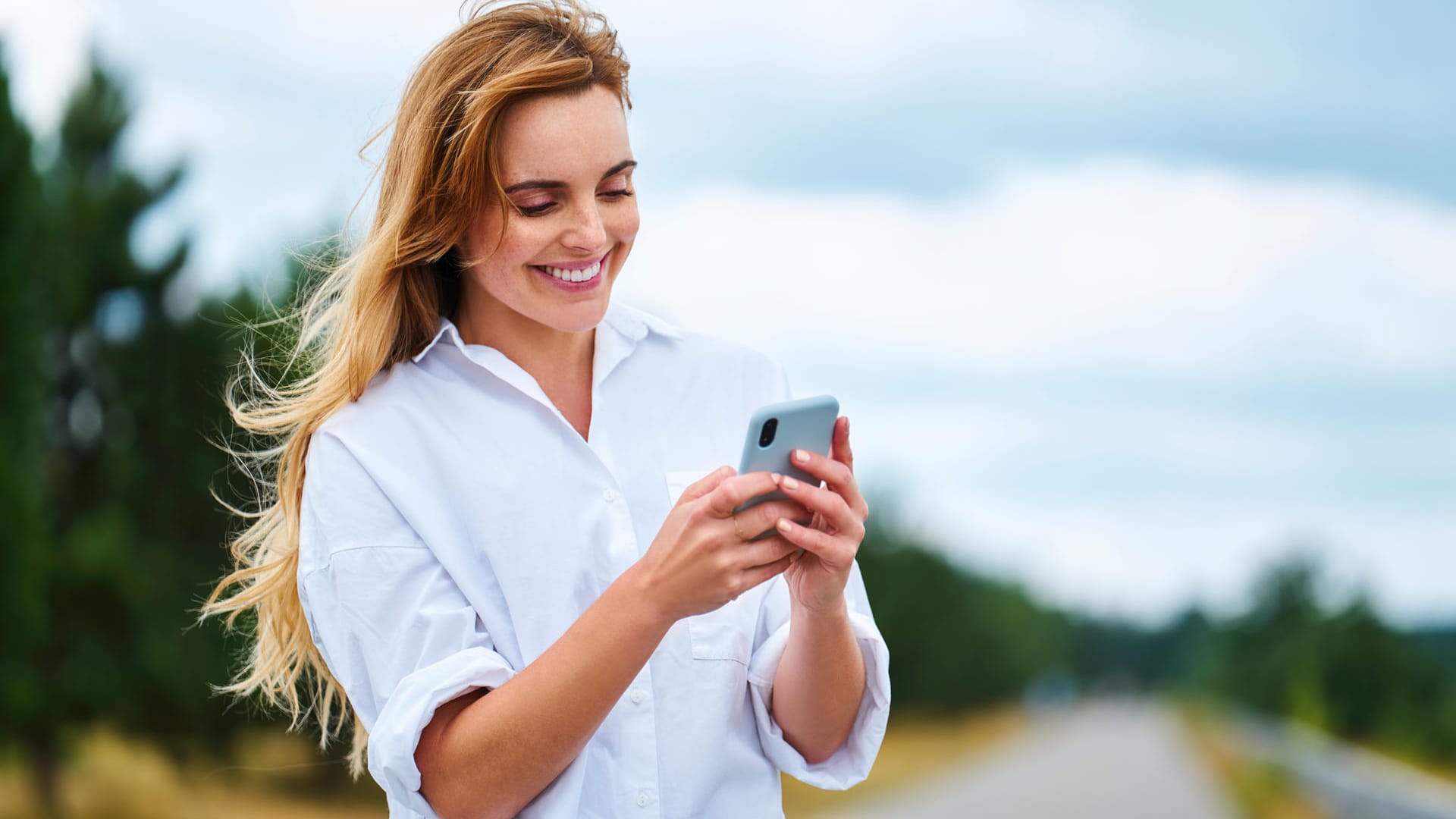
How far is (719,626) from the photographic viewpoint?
238 cm

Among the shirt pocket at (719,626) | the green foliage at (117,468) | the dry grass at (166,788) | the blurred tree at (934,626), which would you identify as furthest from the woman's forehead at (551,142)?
the blurred tree at (934,626)

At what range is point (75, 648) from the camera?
15273 mm

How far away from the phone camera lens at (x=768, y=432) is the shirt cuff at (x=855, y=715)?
0.53 meters

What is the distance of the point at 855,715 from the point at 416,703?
0.84 meters

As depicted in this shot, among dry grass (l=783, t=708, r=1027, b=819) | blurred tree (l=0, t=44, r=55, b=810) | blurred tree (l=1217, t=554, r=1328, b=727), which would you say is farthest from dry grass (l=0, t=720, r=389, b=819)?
blurred tree (l=1217, t=554, r=1328, b=727)

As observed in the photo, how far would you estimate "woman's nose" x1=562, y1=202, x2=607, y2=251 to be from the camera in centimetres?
226

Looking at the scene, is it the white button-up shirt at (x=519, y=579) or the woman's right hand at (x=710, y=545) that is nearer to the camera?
the woman's right hand at (x=710, y=545)

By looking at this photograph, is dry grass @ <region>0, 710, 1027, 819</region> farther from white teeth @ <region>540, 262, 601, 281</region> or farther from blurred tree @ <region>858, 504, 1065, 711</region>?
blurred tree @ <region>858, 504, 1065, 711</region>

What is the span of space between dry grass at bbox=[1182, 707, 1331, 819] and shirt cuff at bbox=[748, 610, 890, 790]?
14.2 m

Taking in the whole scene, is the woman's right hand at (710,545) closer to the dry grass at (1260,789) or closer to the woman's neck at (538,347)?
the woman's neck at (538,347)

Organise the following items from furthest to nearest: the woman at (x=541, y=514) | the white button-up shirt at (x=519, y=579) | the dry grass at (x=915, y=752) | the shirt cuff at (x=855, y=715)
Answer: the dry grass at (x=915, y=752) < the shirt cuff at (x=855, y=715) < the white button-up shirt at (x=519, y=579) < the woman at (x=541, y=514)

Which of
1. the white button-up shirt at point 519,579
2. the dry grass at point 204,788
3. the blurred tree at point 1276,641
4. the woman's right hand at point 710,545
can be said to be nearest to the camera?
the woman's right hand at point 710,545

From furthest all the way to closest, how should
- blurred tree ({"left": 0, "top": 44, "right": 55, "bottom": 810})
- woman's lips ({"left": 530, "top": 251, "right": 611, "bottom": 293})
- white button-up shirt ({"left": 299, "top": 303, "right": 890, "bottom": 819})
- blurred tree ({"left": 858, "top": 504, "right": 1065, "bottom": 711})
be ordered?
1. blurred tree ({"left": 858, "top": 504, "right": 1065, "bottom": 711})
2. blurred tree ({"left": 0, "top": 44, "right": 55, "bottom": 810})
3. woman's lips ({"left": 530, "top": 251, "right": 611, "bottom": 293})
4. white button-up shirt ({"left": 299, "top": 303, "right": 890, "bottom": 819})

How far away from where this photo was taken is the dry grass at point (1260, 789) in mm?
16297
